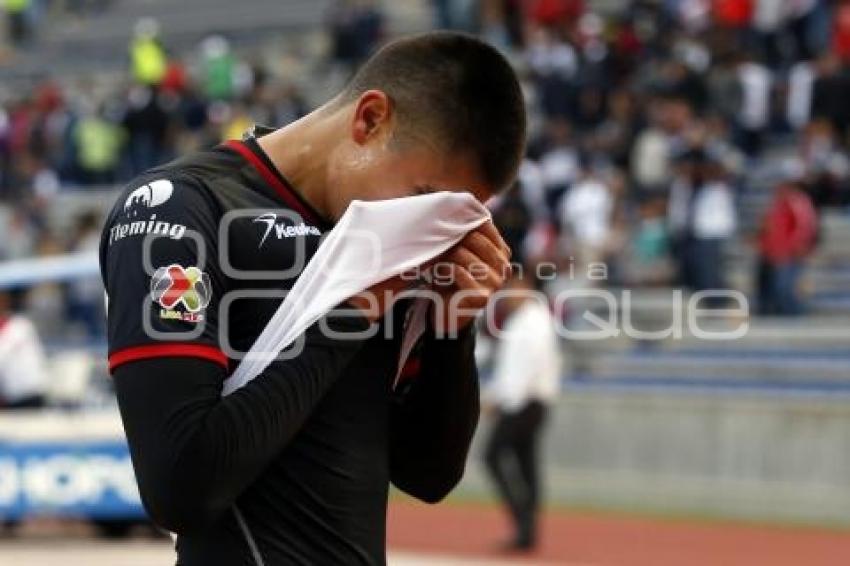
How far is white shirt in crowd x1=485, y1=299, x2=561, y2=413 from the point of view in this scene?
12625mm

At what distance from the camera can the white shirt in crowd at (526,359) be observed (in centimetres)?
1262

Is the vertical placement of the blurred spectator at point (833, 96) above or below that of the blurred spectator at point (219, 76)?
below

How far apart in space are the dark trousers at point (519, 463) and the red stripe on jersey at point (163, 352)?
1027 cm

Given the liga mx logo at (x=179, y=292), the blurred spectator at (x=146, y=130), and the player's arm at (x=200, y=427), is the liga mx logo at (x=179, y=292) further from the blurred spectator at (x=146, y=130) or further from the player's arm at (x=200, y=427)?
the blurred spectator at (x=146, y=130)

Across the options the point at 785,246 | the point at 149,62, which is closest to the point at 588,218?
the point at 785,246

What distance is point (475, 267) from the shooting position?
2943mm

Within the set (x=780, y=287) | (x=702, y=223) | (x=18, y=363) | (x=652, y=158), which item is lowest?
(x=18, y=363)

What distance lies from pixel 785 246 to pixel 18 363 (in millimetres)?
6917

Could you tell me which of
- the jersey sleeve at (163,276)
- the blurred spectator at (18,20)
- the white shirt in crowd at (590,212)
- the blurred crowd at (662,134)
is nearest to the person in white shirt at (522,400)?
the blurred crowd at (662,134)

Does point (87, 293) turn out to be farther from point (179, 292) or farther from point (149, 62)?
point (179, 292)

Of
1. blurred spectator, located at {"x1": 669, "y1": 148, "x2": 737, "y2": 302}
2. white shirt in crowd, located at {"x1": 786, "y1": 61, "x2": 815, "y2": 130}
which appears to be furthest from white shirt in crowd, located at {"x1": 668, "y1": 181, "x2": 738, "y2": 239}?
white shirt in crowd, located at {"x1": 786, "y1": 61, "x2": 815, "y2": 130}

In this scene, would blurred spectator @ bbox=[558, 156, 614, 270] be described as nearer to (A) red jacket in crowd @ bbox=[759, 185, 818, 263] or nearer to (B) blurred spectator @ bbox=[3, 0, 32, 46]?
(A) red jacket in crowd @ bbox=[759, 185, 818, 263]

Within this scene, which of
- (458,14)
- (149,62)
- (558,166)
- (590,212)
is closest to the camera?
(590,212)

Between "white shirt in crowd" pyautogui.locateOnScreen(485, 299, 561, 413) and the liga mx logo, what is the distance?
9786mm
